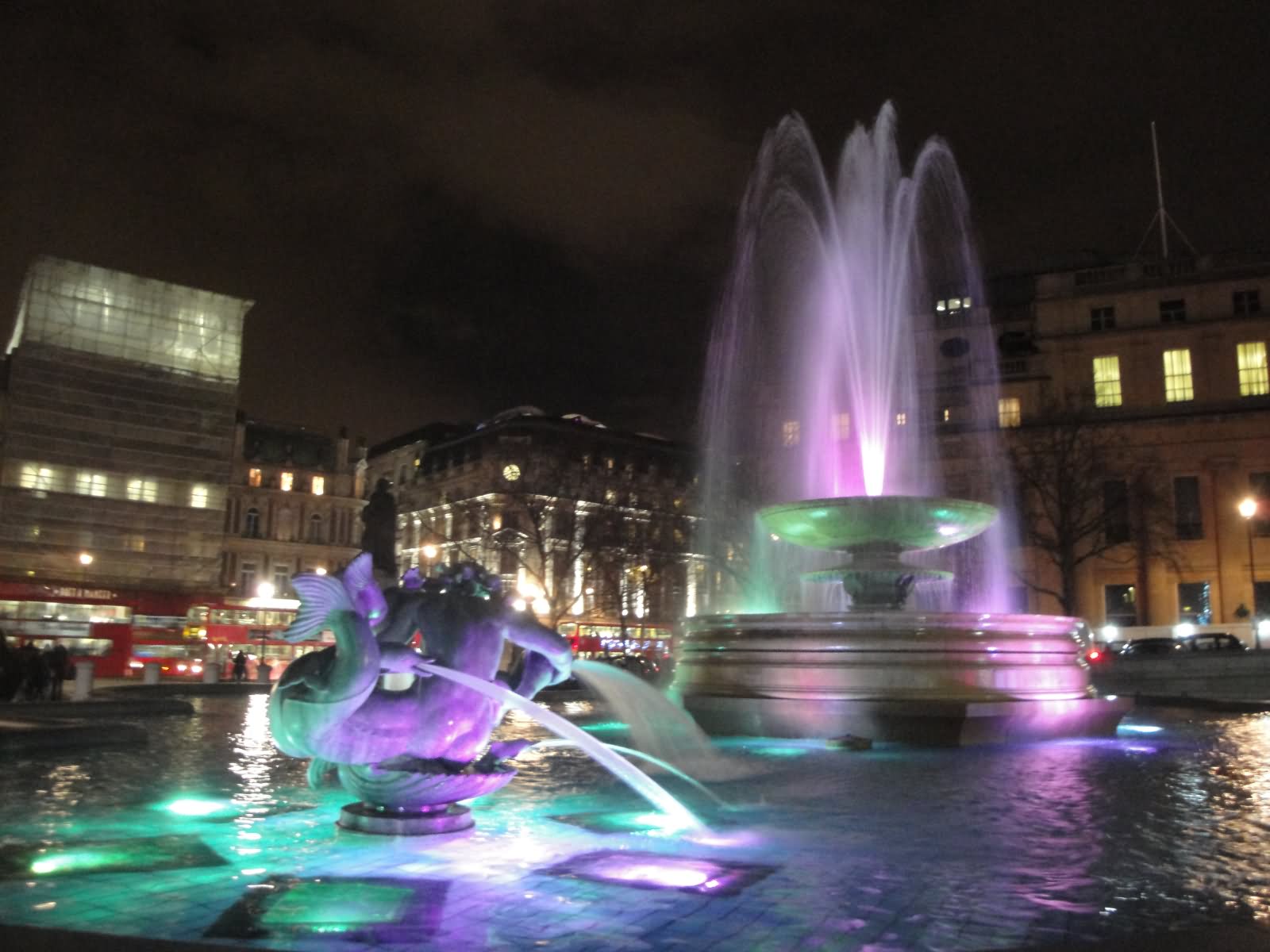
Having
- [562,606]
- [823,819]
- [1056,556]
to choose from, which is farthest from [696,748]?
[1056,556]

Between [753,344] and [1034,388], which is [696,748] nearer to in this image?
[753,344]

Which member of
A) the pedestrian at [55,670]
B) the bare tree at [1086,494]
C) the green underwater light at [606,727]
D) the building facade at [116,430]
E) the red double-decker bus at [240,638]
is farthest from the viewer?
the building facade at [116,430]

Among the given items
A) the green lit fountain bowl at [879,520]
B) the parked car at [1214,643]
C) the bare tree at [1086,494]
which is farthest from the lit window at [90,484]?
the parked car at [1214,643]

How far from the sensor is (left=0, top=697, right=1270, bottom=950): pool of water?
15.9 ft

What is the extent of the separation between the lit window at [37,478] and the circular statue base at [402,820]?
188 feet

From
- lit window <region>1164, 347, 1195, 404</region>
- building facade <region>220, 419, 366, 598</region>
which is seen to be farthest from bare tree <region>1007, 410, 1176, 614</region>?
building facade <region>220, 419, 366, 598</region>

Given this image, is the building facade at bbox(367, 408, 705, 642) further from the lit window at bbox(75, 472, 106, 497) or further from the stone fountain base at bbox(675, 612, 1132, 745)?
the stone fountain base at bbox(675, 612, 1132, 745)

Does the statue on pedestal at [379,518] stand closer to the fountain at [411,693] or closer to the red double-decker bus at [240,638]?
the fountain at [411,693]

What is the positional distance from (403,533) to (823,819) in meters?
86.7

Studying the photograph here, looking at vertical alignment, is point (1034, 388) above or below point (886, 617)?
above

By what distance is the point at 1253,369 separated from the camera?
170 feet

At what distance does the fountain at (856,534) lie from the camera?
46.4 feet

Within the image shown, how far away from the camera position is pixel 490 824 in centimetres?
749

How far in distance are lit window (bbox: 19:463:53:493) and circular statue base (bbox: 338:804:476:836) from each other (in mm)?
57450
